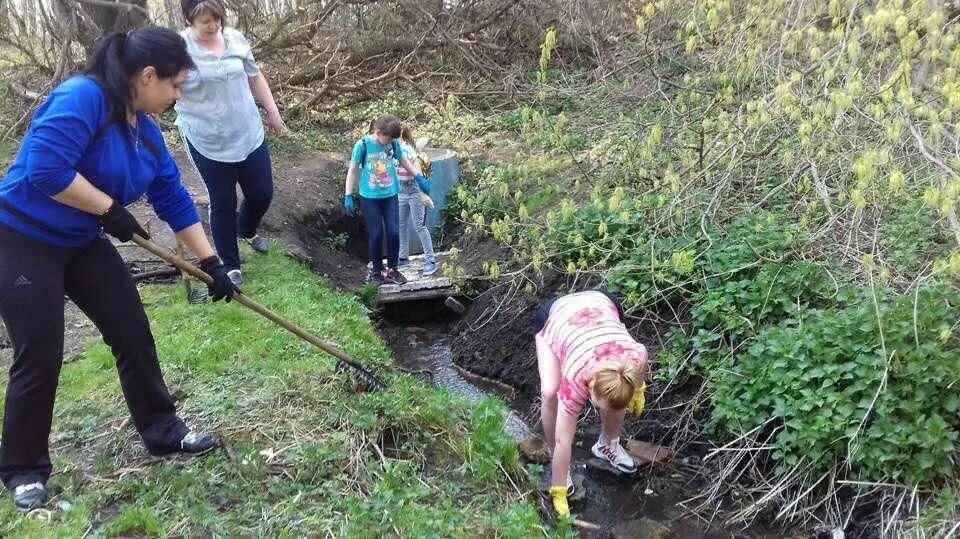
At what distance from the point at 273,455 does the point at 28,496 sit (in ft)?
3.28

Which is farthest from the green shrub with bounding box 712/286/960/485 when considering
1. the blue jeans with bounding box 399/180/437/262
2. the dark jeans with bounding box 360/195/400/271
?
the blue jeans with bounding box 399/180/437/262

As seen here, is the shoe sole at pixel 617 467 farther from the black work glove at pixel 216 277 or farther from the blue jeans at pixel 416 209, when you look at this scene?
the blue jeans at pixel 416 209

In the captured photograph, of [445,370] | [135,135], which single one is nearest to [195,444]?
[135,135]

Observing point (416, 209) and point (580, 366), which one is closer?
point (580, 366)

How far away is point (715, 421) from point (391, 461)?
1.95 m

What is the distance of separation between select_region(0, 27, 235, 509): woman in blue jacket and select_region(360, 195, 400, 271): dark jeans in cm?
354

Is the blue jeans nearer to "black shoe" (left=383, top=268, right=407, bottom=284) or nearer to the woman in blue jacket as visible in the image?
"black shoe" (left=383, top=268, right=407, bottom=284)

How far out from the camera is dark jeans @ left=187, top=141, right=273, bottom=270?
505 centimetres

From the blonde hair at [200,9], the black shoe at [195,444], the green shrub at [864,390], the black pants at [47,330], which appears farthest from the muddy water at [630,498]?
the blonde hair at [200,9]

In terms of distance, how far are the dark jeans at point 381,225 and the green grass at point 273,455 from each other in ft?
6.15

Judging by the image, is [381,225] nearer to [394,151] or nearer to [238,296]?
[394,151]

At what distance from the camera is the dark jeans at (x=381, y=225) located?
262 inches

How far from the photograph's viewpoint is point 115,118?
107 inches

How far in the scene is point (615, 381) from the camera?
134 inches
